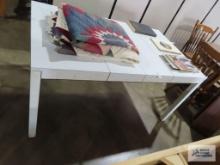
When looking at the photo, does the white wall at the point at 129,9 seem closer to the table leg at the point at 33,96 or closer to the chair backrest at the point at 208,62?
the chair backrest at the point at 208,62

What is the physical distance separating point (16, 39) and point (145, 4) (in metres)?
1.67

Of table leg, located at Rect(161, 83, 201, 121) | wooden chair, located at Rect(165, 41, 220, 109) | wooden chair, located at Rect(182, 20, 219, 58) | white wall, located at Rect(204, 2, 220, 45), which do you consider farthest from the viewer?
white wall, located at Rect(204, 2, 220, 45)

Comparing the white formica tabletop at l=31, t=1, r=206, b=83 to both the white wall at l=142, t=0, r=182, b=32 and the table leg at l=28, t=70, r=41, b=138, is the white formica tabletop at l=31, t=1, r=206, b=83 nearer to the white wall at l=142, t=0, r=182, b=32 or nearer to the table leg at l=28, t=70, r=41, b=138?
the table leg at l=28, t=70, r=41, b=138

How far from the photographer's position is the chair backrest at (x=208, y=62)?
70.2 inches

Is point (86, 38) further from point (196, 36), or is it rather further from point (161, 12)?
point (196, 36)

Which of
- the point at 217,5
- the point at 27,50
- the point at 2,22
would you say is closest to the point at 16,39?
the point at 27,50

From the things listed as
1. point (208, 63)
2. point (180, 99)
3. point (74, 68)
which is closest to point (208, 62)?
point (208, 63)

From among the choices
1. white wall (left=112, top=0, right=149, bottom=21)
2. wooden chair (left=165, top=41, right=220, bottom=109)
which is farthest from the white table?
white wall (left=112, top=0, right=149, bottom=21)

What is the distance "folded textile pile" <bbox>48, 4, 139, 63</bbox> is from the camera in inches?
44.1

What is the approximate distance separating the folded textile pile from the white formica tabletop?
5cm

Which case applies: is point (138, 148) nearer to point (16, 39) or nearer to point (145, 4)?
point (16, 39)

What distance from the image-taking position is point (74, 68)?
108cm

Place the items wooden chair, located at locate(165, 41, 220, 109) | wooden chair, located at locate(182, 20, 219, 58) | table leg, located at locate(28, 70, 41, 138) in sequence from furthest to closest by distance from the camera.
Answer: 1. wooden chair, located at locate(182, 20, 219, 58)
2. wooden chair, located at locate(165, 41, 220, 109)
3. table leg, located at locate(28, 70, 41, 138)

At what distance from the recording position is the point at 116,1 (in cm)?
254
